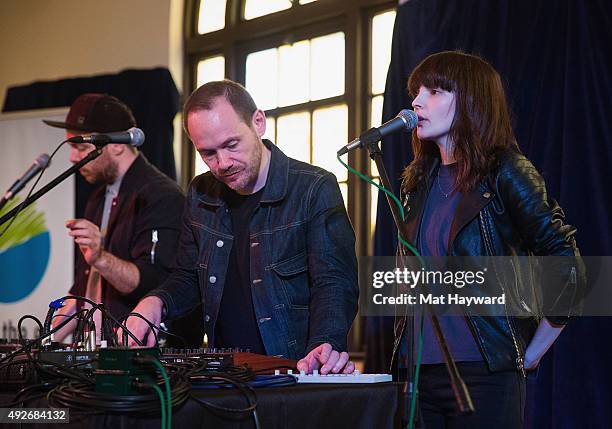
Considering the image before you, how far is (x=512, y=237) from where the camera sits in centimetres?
194

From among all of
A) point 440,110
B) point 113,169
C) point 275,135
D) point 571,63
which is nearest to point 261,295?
point 440,110

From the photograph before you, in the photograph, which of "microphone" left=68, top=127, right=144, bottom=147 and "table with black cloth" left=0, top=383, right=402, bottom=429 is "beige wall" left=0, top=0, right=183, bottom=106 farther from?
"table with black cloth" left=0, top=383, right=402, bottom=429

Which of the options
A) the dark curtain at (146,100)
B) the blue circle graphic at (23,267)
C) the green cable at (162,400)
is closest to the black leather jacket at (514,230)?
the green cable at (162,400)

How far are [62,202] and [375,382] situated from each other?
4.22 m

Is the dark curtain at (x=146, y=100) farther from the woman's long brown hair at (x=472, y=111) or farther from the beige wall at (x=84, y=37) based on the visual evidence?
the woman's long brown hair at (x=472, y=111)

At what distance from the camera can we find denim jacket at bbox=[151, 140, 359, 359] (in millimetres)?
2188

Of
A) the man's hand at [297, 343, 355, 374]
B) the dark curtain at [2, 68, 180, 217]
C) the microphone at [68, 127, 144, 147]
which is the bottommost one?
the man's hand at [297, 343, 355, 374]

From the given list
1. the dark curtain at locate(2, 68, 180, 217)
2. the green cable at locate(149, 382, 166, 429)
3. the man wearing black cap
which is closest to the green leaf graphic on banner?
the dark curtain at locate(2, 68, 180, 217)

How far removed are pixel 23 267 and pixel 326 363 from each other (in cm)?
416

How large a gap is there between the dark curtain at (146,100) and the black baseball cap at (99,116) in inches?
75.6

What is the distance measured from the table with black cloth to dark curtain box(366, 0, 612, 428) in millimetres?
1360

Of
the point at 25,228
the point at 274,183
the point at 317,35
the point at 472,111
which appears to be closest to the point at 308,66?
the point at 317,35

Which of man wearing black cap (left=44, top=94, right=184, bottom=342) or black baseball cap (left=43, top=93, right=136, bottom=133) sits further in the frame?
black baseball cap (left=43, top=93, right=136, bottom=133)

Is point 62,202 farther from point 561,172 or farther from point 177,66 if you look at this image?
point 561,172
